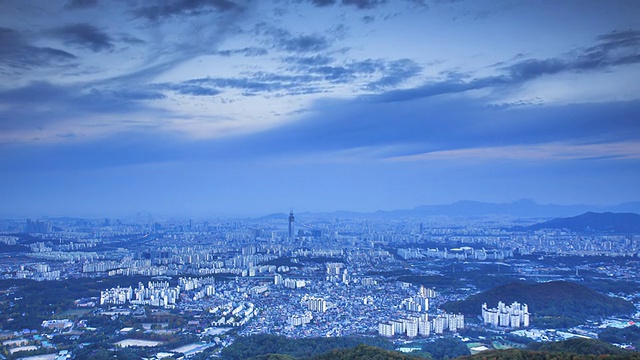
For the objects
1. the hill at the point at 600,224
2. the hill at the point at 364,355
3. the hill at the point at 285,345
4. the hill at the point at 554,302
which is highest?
the hill at the point at 600,224

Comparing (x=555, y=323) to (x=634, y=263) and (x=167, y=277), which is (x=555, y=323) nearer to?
(x=634, y=263)

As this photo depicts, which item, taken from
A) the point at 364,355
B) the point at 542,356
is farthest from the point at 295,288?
the point at 542,356

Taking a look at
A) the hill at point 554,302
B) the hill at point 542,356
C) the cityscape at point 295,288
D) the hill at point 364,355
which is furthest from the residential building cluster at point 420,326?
the hill at point 542,356

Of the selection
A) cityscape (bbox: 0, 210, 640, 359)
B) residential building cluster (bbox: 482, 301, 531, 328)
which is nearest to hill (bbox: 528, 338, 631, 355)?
cityscape (bbox: 0, 210, 640, 359)

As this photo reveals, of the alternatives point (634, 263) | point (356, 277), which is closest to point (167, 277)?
point (356, 277)

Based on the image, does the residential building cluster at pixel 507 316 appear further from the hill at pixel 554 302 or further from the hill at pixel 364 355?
the hill at pixel 364 355

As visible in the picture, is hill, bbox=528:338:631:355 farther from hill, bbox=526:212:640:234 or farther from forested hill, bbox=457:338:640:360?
hill, bbox=526:212:640:234

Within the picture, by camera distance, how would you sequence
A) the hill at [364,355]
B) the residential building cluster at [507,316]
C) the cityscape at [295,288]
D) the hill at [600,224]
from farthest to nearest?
the hill at [600,224] < the residential building cluster at [507,316] < the cityscape at [295,288] < the hill at [364,355]
